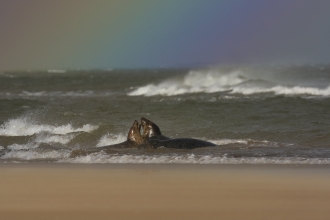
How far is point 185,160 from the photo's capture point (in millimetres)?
10617

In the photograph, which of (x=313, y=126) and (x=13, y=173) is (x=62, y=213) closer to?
(x=13, y=173)

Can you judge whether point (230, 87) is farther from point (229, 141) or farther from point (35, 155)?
point (35, 155)

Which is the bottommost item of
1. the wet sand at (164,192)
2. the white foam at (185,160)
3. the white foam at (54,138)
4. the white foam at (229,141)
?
the wet sand at (164,192)

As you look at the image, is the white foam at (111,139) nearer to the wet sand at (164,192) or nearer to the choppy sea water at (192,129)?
the choppy sea water at (192,129)

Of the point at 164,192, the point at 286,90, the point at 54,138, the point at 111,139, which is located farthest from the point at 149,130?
the point at 286,90

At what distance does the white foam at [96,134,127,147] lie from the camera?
14.3 metres

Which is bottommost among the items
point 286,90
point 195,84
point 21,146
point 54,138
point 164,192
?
point 164,192

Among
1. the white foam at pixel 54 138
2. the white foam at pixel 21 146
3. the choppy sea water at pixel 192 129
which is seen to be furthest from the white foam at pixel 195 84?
the white foam at pixel 21 146

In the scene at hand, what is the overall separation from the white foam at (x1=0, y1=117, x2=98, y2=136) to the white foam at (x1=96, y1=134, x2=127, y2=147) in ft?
3.54

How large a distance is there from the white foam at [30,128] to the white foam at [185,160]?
4.96 meters

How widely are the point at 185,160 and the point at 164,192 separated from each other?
2.87 metres

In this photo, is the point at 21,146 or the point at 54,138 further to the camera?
the point at 54,138

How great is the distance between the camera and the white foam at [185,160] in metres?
10.3

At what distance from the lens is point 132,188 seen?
8.04 meters
